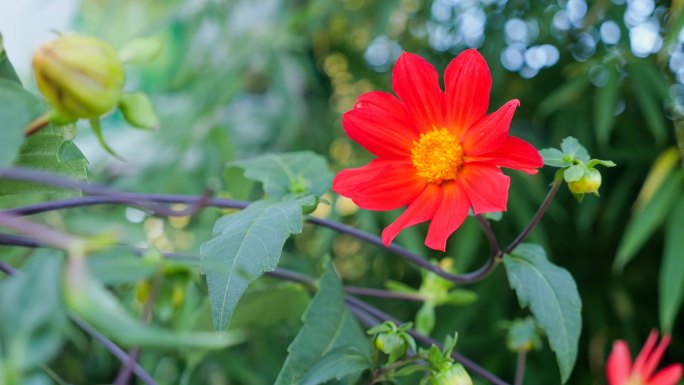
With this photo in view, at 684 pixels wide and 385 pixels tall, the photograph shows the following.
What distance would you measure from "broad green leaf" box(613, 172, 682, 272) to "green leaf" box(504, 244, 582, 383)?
19.2 inches

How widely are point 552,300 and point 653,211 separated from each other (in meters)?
0.53

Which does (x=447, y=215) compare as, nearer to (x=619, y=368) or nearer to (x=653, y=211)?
(x=619, y=368)

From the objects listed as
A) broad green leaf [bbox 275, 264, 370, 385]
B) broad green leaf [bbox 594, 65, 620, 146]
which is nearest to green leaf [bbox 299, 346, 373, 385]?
broad green leaf [bbox 275, 264, 370, 385]

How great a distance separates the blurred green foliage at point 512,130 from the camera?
87 cm

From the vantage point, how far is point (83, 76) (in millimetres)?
201

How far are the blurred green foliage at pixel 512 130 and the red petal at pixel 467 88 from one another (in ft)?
1.59

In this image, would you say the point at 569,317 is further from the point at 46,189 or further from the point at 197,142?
the point at 197,142

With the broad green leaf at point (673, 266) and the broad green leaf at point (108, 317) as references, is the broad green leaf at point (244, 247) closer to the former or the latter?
the broad green leaf at point (108, 317)

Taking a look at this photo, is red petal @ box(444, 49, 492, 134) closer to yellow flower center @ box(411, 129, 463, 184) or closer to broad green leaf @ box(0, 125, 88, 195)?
yellow flower center @ box(411, 129, 463, 184)

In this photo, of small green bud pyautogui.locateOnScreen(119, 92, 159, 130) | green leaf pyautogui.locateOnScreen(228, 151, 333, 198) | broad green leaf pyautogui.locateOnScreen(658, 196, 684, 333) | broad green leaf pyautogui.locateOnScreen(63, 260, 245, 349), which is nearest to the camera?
broad green leaf pyautogui.locateOnScreen(63, 260, 245, 349)

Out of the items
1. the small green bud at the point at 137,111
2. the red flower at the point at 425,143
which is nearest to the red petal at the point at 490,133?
the red flower at the point at 425,143

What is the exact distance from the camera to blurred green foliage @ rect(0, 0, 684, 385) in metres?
0.87

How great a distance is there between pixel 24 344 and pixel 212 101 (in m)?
0.87

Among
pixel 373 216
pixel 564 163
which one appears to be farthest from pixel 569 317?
pixel 373 216
